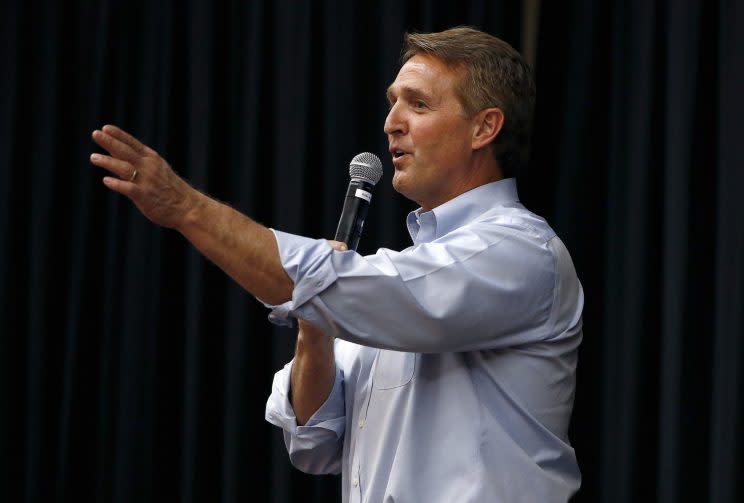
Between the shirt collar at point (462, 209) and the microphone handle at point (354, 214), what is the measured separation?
0.47 feet

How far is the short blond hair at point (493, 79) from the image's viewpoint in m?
1.75

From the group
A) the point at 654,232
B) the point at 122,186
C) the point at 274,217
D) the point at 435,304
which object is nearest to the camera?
the point at 122,186

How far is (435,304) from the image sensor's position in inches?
54.7

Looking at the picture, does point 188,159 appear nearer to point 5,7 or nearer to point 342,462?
point 5,7

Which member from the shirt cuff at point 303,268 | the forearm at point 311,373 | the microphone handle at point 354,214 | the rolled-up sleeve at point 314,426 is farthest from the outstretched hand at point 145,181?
the rolled-up sleeve at point 314,426

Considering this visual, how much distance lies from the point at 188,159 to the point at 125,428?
0.85m

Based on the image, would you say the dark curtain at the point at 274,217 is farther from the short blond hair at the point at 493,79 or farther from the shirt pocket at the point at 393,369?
the shirt pocket at the point at 393,369

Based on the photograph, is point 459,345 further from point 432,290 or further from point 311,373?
point 311,373

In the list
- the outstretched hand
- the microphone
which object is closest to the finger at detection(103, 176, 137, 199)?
the outstretched hand

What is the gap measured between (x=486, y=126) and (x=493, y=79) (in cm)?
9

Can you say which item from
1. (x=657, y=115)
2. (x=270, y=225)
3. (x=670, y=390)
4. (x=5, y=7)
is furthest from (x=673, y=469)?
(x=5, y=7)

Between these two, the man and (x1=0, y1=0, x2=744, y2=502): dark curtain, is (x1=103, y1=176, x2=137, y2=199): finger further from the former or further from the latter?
(x1=0, y1=0, x2=744, y2=502): dark curtain

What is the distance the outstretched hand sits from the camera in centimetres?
125

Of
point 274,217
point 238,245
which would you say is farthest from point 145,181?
point 274,217
